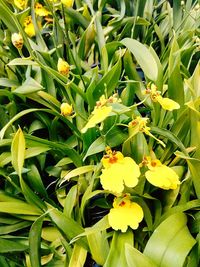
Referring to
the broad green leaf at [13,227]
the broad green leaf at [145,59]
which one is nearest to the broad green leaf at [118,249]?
the broad green leaf at [13,227]

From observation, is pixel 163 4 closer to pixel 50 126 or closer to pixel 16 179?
pixel 50 126

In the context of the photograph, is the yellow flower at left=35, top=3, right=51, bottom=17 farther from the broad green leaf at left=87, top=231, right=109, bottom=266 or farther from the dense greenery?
the broad green leaf at left=87, top=231, right=109, bottom=266

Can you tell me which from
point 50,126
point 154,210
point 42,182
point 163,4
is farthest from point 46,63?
point 163,4

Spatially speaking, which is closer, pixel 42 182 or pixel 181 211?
pixel 181 211

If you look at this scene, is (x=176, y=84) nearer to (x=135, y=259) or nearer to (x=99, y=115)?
(x=99, y=115)

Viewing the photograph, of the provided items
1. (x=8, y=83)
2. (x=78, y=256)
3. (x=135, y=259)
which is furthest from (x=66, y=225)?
(x=8, y=83)

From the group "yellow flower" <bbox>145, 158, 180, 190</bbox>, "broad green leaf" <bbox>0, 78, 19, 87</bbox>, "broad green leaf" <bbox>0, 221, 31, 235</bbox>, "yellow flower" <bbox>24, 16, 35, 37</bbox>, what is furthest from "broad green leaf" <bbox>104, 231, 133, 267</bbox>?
"yellow flower" <bbox>24, 16, 35, 37</bbox>
